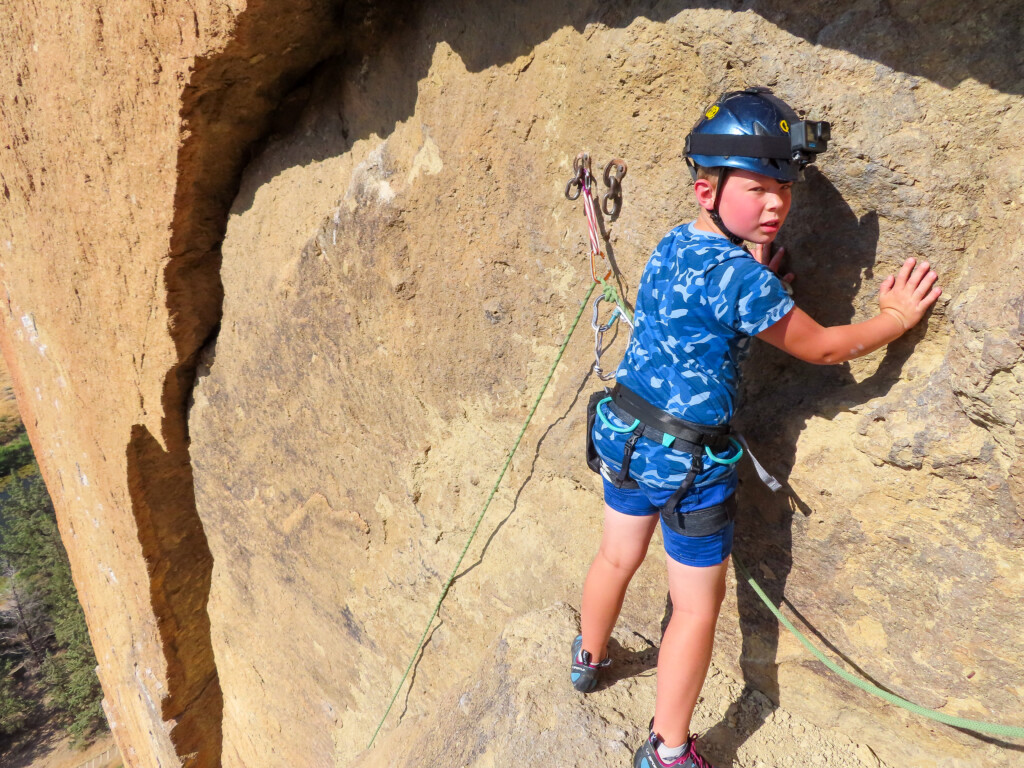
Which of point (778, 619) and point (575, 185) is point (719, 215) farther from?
point (778, 619)

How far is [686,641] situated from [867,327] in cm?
76

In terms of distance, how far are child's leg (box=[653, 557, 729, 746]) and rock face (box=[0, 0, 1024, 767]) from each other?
9.7 inches

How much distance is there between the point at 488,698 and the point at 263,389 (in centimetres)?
165

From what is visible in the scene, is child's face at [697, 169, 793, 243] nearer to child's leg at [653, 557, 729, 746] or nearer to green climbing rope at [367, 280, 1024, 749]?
green climbing rope at [367, 280, 1024, 749]

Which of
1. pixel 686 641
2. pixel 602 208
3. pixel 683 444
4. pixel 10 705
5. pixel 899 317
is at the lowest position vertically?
pixel 10 705

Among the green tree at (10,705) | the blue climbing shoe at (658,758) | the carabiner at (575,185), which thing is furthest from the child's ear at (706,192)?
the green tree at (10,705)

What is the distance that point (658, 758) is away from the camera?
1521 mm

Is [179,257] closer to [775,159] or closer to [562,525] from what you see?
[562,525]

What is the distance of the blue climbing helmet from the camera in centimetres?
121

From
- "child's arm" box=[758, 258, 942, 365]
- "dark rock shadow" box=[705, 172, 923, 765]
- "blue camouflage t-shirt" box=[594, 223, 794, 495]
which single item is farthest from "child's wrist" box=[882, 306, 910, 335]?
"blue camouflage t-shirt" box=[594, 223, 794, 495]

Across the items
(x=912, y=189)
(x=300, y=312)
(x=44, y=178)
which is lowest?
(x=300, y=312)

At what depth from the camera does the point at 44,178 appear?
3086mm

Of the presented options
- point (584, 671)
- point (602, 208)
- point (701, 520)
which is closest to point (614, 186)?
point (602, 208)

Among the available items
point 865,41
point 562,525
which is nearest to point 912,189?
point 865,41
